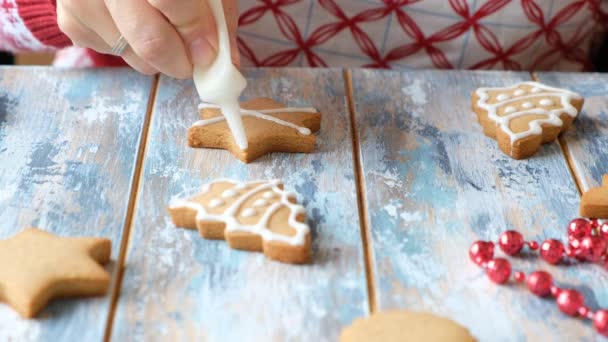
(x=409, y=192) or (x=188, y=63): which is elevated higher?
(x=188, y=63)

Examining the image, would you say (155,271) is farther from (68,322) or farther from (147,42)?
Result: (147,42)

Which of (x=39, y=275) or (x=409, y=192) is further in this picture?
(x=409, y=192)

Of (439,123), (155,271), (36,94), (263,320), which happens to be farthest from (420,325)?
(36,94)

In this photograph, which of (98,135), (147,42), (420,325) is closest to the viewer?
(420,325)

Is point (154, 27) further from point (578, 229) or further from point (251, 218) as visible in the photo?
point (578, 229)

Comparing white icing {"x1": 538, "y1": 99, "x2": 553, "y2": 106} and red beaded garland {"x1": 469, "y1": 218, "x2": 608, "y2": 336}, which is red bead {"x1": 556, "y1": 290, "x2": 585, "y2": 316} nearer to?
red beaded garland {"x1": 469, "y1": 218, "x2": 608, "y2": 336}

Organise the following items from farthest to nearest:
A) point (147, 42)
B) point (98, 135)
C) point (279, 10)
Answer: point (279, 10) < point (98, 135) < point (147, 42)

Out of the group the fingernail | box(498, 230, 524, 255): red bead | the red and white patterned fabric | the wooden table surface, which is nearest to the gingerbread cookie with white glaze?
the wooden table surface

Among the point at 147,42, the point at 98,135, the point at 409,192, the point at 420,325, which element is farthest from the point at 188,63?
the point at 420,325
